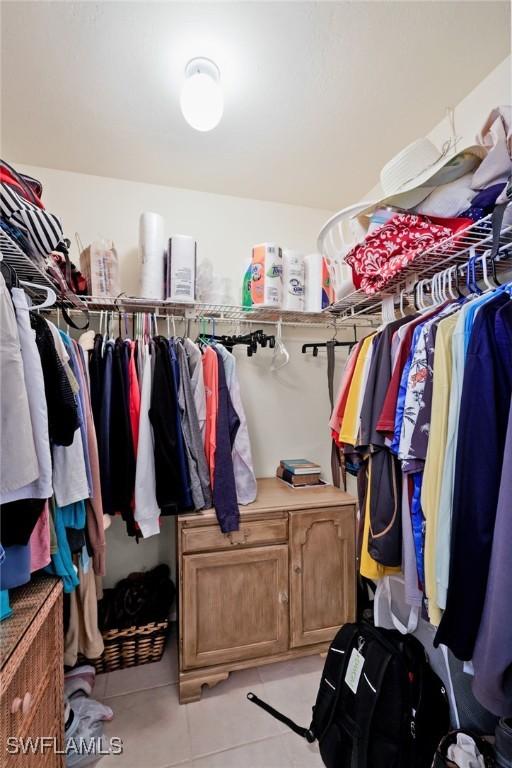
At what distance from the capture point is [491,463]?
73cm

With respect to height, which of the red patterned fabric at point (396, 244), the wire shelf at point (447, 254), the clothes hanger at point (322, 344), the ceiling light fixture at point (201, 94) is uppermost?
the ceiling light fixture at point (201, 94)

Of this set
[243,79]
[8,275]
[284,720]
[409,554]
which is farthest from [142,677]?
[243,79]

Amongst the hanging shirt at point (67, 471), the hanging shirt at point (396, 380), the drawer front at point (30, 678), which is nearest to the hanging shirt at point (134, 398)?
the hanging shirt at point (67, 471)

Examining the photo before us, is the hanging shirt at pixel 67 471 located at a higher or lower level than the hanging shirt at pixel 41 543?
higher

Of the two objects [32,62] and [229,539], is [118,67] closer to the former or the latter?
[32,62]

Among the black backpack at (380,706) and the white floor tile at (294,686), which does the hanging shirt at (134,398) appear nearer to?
the black backpack at (380,706)

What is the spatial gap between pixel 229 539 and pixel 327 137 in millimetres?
2061

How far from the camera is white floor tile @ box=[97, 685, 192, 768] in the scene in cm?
123

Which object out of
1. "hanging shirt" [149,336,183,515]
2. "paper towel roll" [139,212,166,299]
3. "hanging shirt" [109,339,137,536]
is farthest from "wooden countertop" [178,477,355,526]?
"paper towel roll" [139,212,166,299]

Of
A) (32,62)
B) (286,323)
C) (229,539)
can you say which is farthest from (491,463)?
(32,62)

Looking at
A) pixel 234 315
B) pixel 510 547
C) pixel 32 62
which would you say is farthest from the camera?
pixel 234 315

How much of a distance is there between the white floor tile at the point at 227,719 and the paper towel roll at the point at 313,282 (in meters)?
1.93

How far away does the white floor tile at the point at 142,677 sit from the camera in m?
1.56

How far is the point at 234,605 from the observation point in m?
1.58
